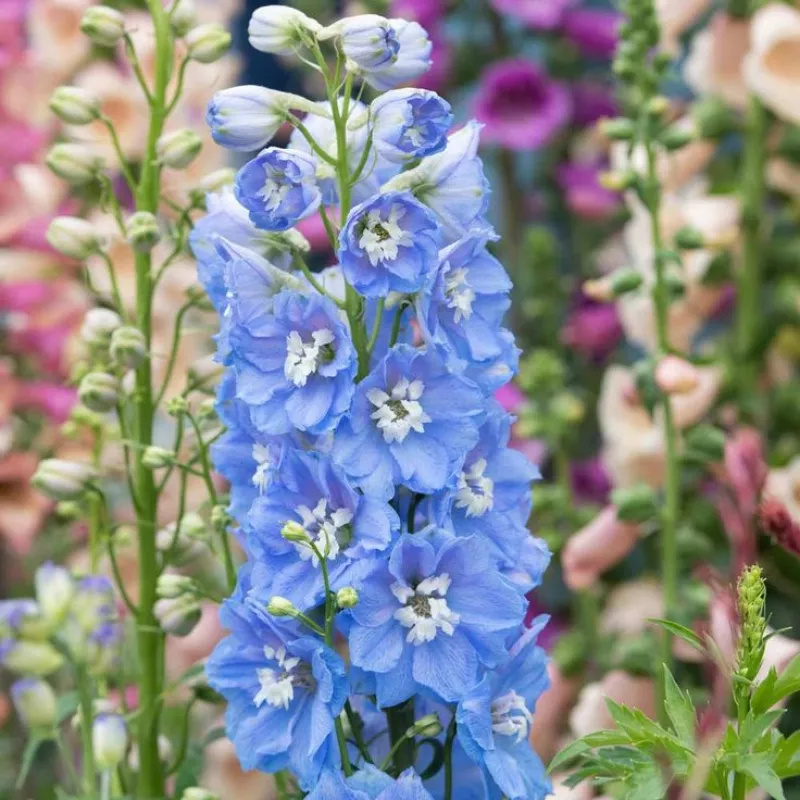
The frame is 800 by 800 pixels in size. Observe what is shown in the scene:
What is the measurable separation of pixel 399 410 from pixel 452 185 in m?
0.10

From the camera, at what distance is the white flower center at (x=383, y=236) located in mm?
540

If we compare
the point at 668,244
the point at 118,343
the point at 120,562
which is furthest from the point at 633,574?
the point at 118,343

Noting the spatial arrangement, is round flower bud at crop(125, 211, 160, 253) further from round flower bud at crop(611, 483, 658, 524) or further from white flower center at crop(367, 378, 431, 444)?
round flower bud at crop(611, 483, 658, 524)

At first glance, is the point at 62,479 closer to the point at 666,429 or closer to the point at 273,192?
the point at 273,192

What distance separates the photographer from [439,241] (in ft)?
1.88

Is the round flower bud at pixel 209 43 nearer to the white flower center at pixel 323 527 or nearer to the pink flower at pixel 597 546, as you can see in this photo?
the white flower center at pixel 323 527

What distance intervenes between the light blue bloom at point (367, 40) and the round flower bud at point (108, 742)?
320 mm

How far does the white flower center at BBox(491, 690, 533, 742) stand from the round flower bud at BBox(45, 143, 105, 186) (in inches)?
14.4

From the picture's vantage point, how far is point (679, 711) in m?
0.53

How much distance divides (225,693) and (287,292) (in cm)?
17

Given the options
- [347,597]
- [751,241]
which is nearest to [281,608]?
[347,597]

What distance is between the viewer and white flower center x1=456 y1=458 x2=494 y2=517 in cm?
58

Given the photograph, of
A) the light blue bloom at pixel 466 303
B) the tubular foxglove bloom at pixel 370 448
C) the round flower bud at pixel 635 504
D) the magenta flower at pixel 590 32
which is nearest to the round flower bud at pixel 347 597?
the tubular foxglove bloom at pixel 370 448

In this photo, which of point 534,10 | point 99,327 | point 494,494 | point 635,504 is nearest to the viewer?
point 494,494
